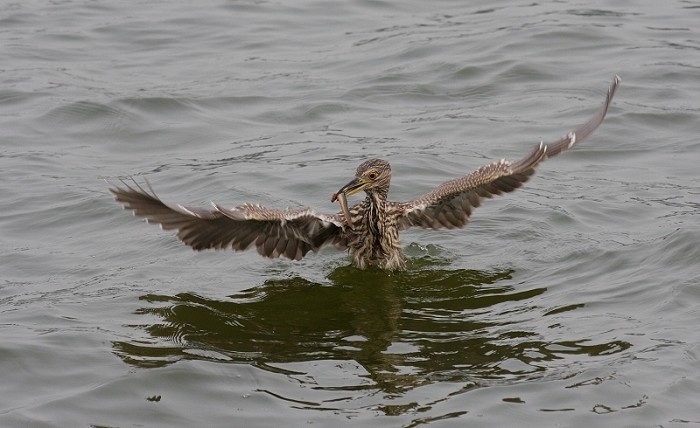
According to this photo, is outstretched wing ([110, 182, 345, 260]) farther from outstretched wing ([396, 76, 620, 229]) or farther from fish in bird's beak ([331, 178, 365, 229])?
outstretched wing ([396, 76, 620, 229])

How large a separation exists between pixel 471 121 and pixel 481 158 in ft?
4.12

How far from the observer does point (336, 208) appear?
38.7 feet

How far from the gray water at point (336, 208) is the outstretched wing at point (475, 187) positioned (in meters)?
0.44

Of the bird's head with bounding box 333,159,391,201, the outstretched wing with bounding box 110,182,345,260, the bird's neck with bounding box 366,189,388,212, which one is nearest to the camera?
the outstretched wing with bounding box 110,182,345,260

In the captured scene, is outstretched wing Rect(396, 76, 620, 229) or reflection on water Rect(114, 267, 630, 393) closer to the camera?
reflection on water Rect(114, 267, 630, 393)

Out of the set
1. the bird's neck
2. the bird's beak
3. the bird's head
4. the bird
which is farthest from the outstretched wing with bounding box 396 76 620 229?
→ the bird's beak

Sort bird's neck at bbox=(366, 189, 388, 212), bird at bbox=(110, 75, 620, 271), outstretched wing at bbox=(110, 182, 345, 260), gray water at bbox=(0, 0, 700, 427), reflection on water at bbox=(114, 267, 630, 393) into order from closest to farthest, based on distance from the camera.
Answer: gray water at bbox=(0, 0, 700, 427), reflection on water at bbox=(114, 267, 630, 393), outstretched wing at bbox=(110, 182, 345, 260), bird at bbox=(110, 75, 620, 271), bird's neck at bbox=(366, 189, 388, 212)

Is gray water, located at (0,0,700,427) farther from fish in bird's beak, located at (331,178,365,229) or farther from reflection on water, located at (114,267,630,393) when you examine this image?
fish in bird's beak, located at (331,178,365,229)

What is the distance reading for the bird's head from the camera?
982 centimetres

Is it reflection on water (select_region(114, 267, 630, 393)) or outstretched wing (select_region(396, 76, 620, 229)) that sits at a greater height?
outstretched wing (select_region(396, 76, 620, 229))

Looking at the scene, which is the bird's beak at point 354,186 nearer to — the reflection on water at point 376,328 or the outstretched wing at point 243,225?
the outstretched wing at point 243,225

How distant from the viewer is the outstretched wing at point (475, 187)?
9.78 m

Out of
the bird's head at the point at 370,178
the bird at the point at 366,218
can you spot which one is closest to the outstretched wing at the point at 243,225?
the bird at the point at 366,218

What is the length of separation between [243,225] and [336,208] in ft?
8.47
